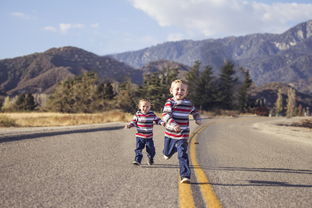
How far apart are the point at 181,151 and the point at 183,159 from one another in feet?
0.44

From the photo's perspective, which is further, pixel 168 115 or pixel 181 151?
pixel 168 115

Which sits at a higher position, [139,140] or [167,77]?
[167,77]

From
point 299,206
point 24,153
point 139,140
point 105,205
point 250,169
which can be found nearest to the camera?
point 105,205

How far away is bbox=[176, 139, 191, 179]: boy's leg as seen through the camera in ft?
14.1

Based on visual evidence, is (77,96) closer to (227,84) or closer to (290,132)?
(290,132)

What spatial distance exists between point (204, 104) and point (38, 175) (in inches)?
2608

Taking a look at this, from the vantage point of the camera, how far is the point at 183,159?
4.45m

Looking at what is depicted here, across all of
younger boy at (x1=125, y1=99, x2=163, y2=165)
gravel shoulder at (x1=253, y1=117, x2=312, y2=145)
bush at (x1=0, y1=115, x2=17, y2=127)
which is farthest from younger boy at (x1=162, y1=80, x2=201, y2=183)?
bush at (x1=0, y1=115, x2=17, y2=127)

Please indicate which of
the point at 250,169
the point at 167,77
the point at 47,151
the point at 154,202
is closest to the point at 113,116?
the point at 47,151

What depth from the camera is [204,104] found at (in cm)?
6950

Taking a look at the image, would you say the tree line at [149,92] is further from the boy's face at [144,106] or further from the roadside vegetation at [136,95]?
the boy's face at [144,106]

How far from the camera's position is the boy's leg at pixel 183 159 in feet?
14.1

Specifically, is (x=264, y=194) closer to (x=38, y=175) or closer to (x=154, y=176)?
(x=154, y=176)

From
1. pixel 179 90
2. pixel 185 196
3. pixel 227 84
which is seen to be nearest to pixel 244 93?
pixel 227 84
